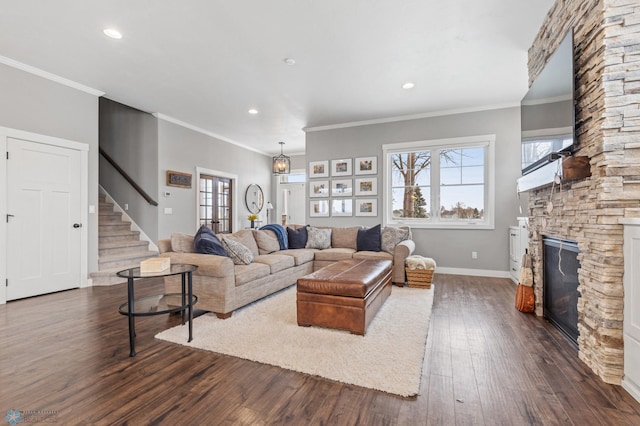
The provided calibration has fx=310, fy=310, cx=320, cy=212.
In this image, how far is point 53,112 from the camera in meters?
4.14

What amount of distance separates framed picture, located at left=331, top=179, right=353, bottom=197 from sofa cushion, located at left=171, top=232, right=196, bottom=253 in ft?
11.7

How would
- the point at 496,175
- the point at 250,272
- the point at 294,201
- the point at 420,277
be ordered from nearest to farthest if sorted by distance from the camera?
the point at 250,272 < the point at 420,277 < the point at 496,175 < the point at 294,201

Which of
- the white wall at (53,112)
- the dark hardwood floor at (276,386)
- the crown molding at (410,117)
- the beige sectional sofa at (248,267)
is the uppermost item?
the crown molding at (410,117)

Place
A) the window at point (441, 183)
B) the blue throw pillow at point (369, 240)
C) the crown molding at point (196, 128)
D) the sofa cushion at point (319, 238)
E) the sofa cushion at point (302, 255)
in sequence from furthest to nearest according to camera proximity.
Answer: the crown molding at point (196, 128) < the window at point (441, 183) < the sofa cushion at point (319, 238) < the blue throw pillow at point (369, 240) < the sofa cushion at point (302, 255)

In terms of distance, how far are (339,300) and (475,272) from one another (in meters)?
3.61

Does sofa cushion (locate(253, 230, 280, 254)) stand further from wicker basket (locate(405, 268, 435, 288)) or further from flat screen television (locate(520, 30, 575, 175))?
flat screen television (locate(520, 30, 575, 175))

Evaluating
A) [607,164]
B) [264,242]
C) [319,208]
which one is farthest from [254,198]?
[607,164]

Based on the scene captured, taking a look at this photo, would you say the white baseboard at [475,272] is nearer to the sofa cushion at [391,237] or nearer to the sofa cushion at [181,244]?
the sofa cushion at [391,237]

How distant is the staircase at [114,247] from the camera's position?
4.66 metres

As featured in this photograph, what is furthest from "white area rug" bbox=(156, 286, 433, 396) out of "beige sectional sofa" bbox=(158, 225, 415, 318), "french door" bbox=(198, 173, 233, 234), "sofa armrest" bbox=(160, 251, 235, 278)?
"french door" bbox=(198, 173, 233, 234)

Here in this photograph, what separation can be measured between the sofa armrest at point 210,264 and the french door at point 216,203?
3948 mm

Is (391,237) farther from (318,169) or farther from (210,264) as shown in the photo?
(210,264)

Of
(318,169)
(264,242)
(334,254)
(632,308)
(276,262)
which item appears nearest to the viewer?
(632,308)

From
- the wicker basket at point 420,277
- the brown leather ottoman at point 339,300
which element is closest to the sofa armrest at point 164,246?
the brown leather ottoman at point 339,300
